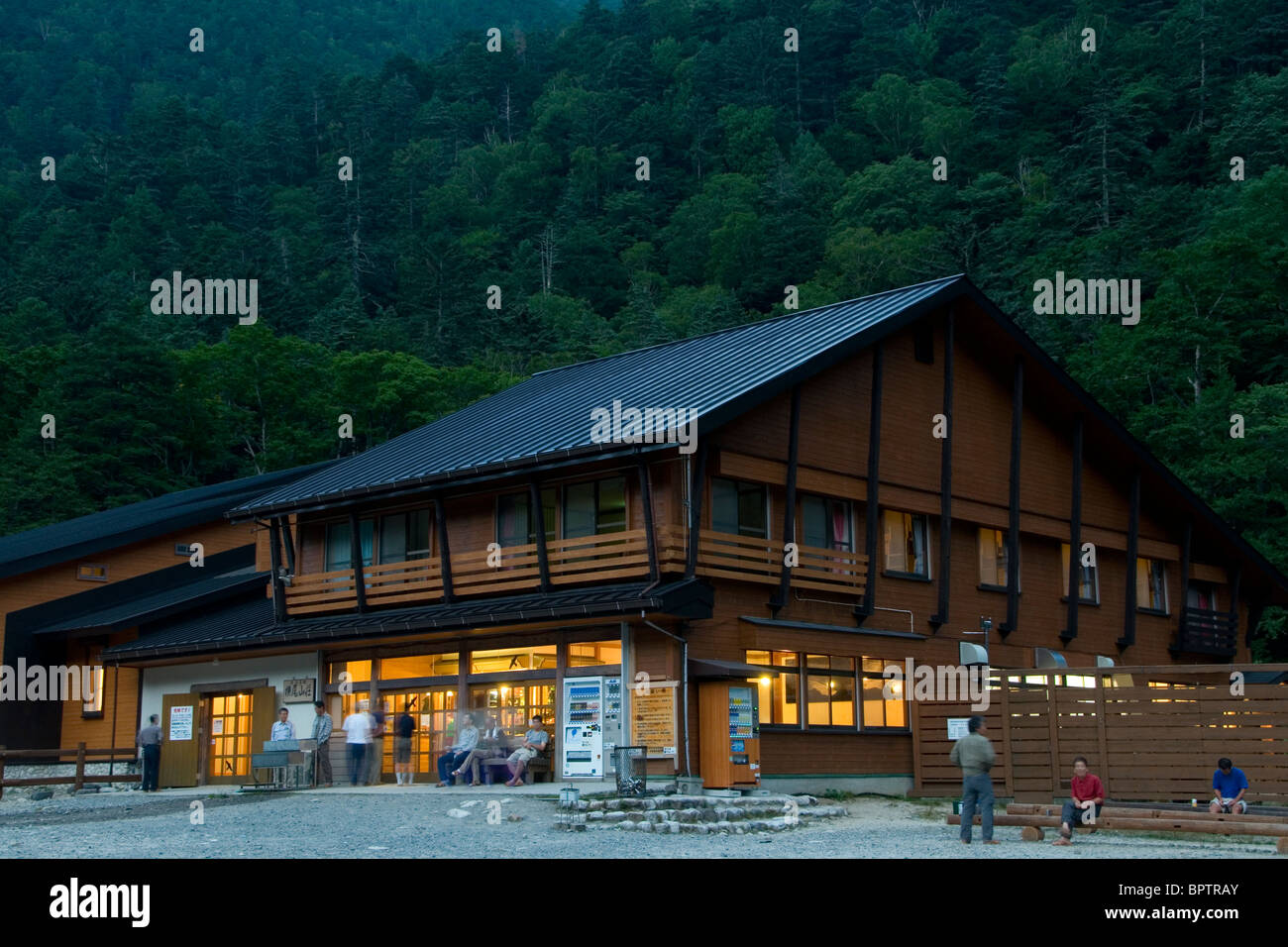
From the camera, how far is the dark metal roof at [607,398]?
26234 millimetres

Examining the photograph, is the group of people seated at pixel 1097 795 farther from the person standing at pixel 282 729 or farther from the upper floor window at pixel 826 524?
the person standing at pixel 282 729

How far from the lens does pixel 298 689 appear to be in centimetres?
3033

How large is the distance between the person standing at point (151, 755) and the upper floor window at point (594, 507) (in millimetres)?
9754

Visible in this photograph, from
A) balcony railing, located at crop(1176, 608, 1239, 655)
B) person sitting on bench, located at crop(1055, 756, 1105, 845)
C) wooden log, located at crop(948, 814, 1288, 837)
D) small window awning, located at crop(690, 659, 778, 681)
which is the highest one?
balcony railing, located at crop(1176, 608, 1239, 655)

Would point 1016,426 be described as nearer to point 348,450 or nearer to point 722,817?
point 722,817

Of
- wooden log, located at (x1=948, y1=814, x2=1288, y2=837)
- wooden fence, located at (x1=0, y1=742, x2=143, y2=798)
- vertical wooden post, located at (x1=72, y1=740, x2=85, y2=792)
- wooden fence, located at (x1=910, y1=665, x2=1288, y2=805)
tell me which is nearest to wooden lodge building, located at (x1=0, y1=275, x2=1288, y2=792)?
wooden fence, located at (x1=0, y1=742, x2=143, y2=798)

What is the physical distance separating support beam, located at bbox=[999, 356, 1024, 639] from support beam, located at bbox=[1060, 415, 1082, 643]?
171cm

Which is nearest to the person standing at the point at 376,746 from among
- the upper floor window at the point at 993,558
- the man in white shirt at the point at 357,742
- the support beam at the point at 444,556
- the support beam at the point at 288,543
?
the man in white shirt at the point at 357,742

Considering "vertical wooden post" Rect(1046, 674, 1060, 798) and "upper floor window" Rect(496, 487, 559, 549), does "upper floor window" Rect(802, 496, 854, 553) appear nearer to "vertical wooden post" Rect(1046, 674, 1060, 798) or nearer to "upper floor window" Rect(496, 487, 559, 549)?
"upper floor window" Rect(496, 487, 559, 549)

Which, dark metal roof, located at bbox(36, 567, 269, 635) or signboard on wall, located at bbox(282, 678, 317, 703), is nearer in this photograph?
signboard on wall, located at bbox(282, 678, 317, 703)

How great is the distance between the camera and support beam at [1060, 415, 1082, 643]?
1288 inches

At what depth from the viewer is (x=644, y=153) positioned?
106 metres

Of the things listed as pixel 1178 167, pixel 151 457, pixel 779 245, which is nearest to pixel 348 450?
pixel 151 457

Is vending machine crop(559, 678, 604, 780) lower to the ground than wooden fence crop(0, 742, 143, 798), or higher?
higher
